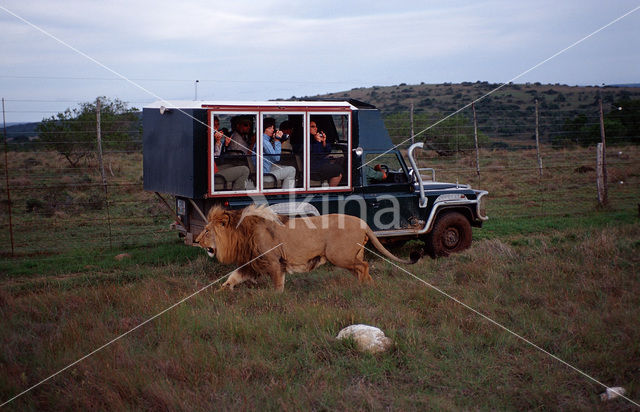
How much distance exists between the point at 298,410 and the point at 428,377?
4.02 ft

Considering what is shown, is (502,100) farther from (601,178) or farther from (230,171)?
(230,171)

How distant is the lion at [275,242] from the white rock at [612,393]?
3.45 meters

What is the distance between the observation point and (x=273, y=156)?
343 inches

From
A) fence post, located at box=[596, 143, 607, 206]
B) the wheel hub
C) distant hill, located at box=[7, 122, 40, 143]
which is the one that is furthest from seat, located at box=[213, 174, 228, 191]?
fence post, located at box=[596, 143, 607, 206]

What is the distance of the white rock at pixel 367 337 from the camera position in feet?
18.1

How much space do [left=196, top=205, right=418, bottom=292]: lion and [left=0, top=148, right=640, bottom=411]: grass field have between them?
309 millimetres

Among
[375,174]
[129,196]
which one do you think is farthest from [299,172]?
[129,196]

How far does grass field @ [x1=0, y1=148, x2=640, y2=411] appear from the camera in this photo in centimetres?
464

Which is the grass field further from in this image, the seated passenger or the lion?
the seated passenger

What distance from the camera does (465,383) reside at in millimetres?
4883

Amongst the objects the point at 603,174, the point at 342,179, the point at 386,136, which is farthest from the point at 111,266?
the point at 603,174

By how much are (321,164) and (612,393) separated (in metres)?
5.47

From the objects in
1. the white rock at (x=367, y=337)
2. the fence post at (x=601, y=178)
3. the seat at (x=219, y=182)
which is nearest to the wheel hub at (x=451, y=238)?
the seat at (x=219, y=182)

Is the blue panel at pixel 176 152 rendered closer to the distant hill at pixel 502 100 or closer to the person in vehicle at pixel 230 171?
the person in vehicle at pixel 230 171
